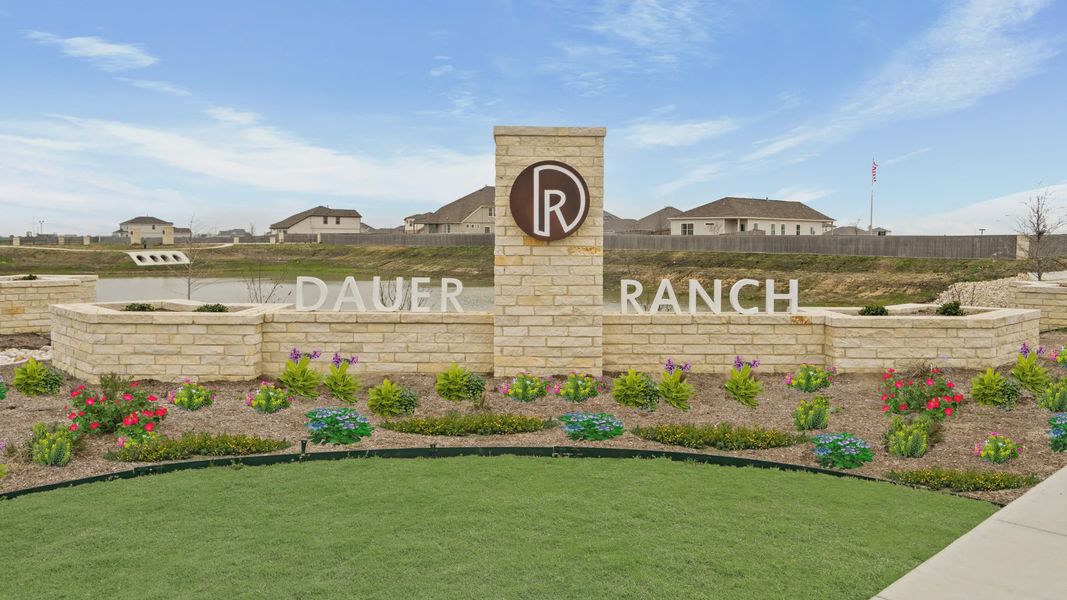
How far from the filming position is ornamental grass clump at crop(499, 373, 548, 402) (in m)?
11.5

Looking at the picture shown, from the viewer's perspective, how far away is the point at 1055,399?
34.9ft

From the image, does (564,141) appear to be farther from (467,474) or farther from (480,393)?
(467,474)

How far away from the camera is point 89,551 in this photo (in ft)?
19.7

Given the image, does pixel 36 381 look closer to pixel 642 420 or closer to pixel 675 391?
pixel 642 420

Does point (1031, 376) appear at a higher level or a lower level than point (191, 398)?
higher

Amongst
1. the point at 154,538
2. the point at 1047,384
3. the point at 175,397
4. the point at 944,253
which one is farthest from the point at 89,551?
the point at 944,253

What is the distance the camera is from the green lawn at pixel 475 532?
5309 millimetres

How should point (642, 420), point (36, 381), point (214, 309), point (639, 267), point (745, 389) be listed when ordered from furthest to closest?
point (639, 267) < point (214, 309) < point (36, 381) < point (745, 389) < point (642, 420)

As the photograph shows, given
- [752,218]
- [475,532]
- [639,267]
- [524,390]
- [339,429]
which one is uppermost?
[752,218]

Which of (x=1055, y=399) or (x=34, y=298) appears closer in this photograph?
(x=1055, y=399)

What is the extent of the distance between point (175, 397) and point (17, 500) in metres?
3.92

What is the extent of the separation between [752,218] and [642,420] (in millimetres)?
67913

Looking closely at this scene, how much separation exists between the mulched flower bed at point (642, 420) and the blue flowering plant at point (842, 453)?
0.48 feet

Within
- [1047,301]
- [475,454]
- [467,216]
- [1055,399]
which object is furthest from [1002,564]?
[467,216]
